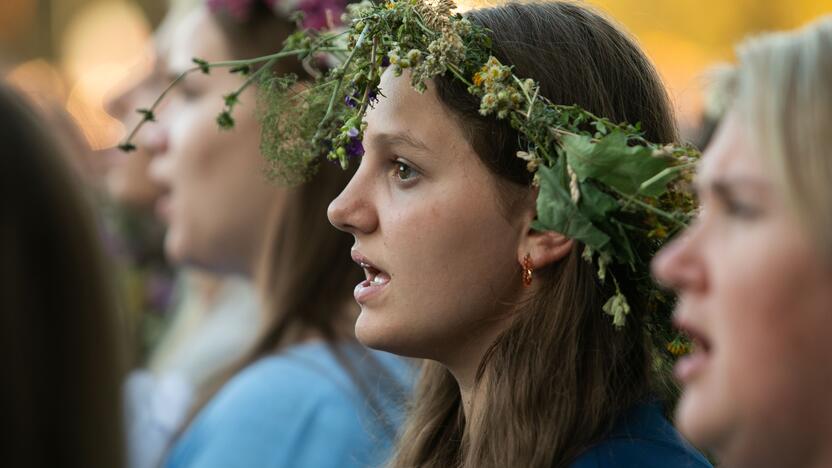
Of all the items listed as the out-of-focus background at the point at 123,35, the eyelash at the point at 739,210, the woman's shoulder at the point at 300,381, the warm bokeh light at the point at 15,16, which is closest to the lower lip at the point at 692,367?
the eyelash at the point at 739,210

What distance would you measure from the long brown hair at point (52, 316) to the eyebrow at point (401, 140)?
0.93 meters

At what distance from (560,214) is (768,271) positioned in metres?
0.72

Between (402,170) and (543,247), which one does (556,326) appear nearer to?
(543,247)

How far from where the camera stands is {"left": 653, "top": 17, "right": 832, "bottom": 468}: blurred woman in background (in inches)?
64.2

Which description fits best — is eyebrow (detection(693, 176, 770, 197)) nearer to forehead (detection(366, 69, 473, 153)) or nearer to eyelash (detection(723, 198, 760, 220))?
eyelash (detection(723, 198, 760, 220))

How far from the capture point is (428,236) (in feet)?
8.13

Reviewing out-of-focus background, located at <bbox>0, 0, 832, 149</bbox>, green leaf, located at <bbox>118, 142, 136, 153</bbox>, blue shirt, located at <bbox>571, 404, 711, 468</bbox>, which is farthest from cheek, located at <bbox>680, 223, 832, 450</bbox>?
out-of-focus background, located at <bbox>0, 0, 832, 149</bbox>

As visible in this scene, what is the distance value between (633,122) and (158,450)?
302cm

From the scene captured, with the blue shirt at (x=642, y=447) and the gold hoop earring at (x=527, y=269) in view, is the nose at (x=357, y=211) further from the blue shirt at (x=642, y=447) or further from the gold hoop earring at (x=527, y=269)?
the blue shirt at (x=642, y=447)

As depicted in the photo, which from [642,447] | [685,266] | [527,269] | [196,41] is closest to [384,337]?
[527,269]

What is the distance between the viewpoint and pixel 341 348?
4020mm

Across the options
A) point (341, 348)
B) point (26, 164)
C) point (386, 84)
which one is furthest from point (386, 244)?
point (341, 348)

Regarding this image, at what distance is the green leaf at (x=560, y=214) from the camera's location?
230 centimetres

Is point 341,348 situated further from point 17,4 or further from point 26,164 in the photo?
point 17,4
